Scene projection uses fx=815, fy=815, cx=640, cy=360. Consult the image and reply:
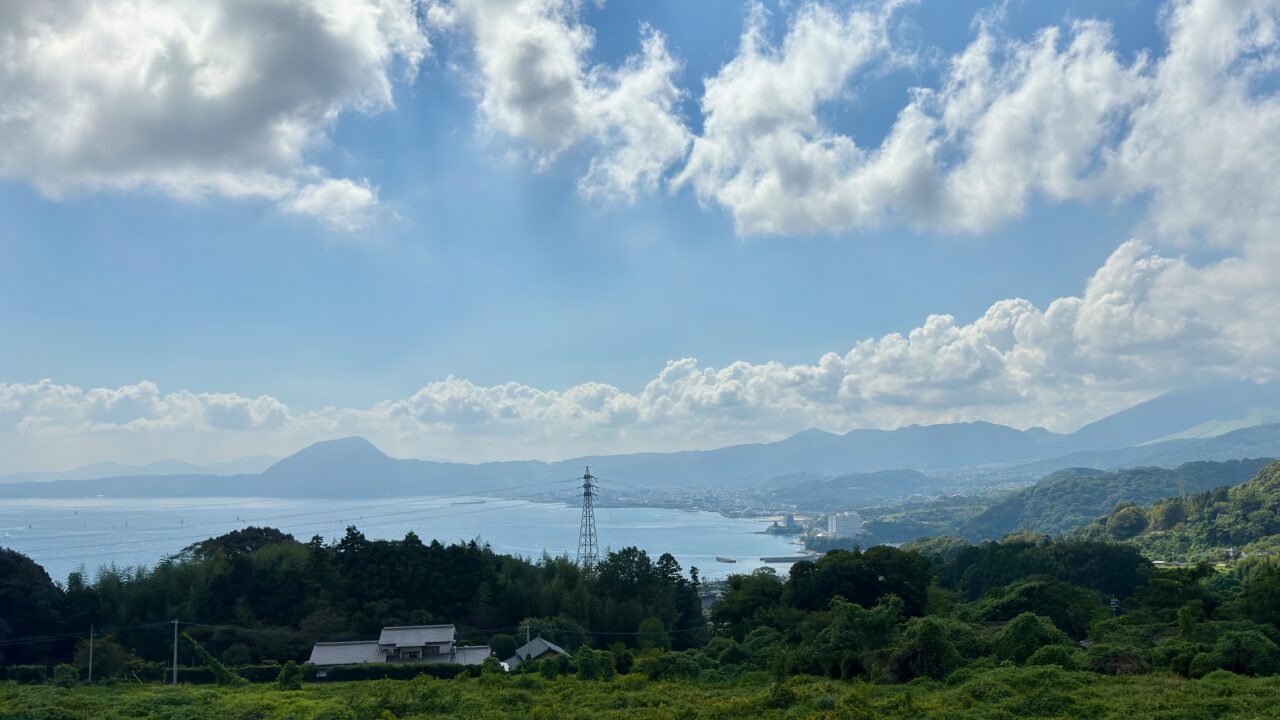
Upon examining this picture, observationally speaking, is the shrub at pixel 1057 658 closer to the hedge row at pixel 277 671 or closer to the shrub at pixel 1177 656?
the shrub at pixel 1177 656

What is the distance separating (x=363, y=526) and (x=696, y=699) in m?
104

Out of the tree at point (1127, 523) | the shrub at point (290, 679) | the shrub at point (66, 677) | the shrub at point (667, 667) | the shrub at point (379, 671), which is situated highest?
the shrub at point (66, 677)

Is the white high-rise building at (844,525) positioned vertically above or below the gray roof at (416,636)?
below

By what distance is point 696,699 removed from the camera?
48.9 feet

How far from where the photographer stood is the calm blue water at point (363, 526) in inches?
3369

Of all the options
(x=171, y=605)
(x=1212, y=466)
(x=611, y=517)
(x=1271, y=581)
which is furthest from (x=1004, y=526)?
(x=171, y=605)

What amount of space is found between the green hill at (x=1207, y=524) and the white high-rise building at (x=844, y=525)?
152 feet

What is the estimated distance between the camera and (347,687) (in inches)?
733

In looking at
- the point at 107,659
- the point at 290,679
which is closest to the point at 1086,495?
the point at 290,679

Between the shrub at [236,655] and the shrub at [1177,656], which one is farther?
the shrub at [236,655]

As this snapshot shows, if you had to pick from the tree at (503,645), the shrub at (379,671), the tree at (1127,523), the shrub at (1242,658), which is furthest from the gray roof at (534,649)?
the tree at (1127,523)

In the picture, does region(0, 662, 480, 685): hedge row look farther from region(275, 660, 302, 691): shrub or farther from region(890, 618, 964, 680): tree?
region(890, 618, 964, 680): tree

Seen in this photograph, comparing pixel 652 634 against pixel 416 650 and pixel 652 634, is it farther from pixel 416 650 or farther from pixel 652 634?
pixel 416 650

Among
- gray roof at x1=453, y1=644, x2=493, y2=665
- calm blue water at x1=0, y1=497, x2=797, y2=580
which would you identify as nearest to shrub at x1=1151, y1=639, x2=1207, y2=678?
gray roof at x1=453, y1=644, x2=493, y2=665
